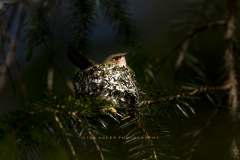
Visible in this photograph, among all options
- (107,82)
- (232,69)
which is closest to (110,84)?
(107,82)

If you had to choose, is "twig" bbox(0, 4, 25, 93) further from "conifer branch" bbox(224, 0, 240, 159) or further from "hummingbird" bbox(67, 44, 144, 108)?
"conifer branch" bbox(224, 0, 240, 159)

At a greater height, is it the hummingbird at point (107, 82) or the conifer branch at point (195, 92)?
the hummingbird at point (107, 82)

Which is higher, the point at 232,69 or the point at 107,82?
the point at 107,82

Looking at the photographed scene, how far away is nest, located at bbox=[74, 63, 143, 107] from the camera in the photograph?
5.29 feet

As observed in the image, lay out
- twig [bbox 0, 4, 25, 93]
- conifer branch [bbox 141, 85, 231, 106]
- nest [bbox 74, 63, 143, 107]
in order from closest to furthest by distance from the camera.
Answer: conifer branch [bbox 141, 85, 231, 106] → twig [bbox 0, 4, 25, 93] → nest [bbox 74, 63, 143, 107]

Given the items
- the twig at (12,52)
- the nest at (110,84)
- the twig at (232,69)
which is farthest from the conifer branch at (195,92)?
the twig at (12,52)

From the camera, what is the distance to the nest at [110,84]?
1612mm

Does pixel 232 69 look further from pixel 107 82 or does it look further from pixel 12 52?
pixel 12 52

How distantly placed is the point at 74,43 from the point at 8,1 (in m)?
0.77

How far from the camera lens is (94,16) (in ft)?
6.82

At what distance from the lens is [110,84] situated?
5.56 ft

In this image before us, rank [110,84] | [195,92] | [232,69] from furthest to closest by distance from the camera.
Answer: [110,84] → [195,92] → [232,69]

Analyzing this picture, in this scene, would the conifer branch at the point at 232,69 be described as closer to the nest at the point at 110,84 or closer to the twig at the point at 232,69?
the twig at the point at 232,69

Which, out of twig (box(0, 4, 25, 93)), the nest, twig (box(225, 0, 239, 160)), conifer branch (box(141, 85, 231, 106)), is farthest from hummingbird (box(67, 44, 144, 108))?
twig (box(225, 0, 239, 160))
